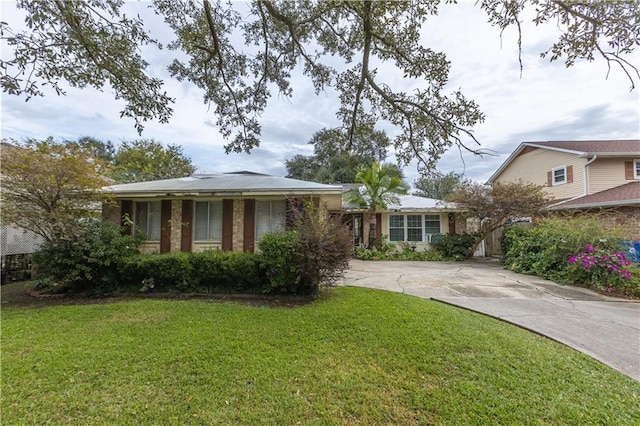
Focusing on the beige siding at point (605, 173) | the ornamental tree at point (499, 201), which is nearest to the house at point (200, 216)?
the ornamental tree at point (499, 201)

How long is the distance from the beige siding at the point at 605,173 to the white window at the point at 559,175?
3.90ft

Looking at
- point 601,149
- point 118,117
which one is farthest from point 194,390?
point 601,149

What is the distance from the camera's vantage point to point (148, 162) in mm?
22188

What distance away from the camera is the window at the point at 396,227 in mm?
15094

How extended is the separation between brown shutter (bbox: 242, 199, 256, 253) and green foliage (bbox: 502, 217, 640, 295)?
32.8 ft

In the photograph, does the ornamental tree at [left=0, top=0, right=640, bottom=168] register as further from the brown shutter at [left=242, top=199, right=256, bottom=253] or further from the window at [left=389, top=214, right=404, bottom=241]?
the window at [left=389, top=214, right=404, bottom=241]

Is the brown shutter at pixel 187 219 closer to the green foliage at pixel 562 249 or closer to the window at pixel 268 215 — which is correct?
the window at pixel 268 215

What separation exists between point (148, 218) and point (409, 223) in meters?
12.8

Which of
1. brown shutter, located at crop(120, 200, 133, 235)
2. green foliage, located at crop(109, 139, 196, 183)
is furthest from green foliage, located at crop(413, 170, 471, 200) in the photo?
brown shutter, located at crop(120, 200, 133, 235)

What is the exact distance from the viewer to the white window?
1468cm

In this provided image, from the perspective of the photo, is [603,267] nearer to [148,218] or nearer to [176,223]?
[176,223]

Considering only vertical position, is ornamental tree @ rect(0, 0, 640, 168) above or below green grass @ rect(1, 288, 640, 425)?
above

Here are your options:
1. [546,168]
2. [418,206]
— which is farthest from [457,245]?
[546,168]

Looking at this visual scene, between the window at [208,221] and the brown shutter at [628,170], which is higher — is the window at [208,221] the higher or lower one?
the lower one
